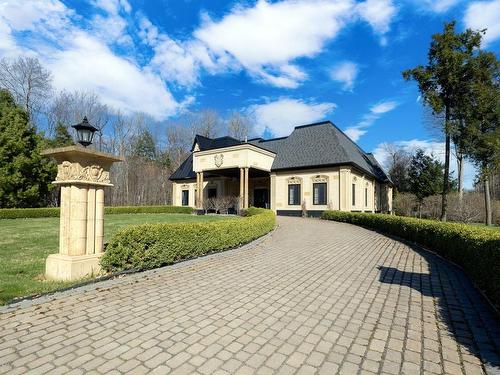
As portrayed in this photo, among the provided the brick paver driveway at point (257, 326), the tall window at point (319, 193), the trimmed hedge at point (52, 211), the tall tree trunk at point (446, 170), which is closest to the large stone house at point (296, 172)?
the tall window at point (319, 193)

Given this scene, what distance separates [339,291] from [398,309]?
1097 mm

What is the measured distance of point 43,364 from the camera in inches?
111

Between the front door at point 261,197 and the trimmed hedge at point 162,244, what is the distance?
2114cm

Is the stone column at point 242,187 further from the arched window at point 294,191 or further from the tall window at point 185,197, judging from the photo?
the tall window at point 185,197

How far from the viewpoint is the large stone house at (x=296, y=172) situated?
80.0 ft

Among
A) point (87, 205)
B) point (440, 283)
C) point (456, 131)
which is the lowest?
point (440, 283)

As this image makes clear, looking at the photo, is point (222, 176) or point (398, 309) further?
point (222, 176)

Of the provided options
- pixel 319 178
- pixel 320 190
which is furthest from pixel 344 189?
pixel 319 178

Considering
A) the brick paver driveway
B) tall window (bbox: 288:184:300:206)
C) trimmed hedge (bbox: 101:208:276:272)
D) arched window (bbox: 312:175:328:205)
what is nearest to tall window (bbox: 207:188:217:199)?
tall window (bbox: 288:184:300:206)

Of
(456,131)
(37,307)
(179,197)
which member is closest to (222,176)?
(179,197)

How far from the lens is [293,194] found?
1046 inches

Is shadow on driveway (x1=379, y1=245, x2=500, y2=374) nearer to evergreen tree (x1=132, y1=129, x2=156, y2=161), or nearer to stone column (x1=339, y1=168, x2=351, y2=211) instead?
stone column (x1=339, y1=168, x2=351, y2=211)

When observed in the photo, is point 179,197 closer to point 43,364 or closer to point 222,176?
point 222,176

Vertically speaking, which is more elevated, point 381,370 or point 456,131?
point 456,131
